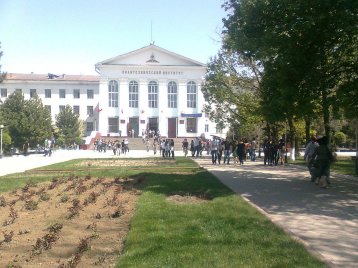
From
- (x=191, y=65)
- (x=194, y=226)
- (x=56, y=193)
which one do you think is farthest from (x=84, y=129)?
(x=194, y=226)

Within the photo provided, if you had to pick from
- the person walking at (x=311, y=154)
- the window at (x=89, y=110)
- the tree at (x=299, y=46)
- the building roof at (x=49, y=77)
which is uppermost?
the building roof at (x=49, y=77)

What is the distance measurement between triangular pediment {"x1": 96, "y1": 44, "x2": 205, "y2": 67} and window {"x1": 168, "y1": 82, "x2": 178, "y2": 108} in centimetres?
341

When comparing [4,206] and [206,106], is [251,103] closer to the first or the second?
[206,106]

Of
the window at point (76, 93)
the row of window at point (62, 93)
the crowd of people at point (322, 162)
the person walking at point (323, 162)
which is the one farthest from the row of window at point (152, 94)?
the person walking at point (323, 162)

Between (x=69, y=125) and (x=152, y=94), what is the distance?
1504cm

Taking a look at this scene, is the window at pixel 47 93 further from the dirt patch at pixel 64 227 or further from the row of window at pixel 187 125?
the dirt patch at pixel 64 227

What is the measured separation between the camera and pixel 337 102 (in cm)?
1399

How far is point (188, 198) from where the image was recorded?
1226cm

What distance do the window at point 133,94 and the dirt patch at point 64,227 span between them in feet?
206

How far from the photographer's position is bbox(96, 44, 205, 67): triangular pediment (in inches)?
2975

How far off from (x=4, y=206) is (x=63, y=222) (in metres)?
2.89

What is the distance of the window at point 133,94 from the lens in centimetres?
7625

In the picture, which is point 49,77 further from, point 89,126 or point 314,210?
point 314,210

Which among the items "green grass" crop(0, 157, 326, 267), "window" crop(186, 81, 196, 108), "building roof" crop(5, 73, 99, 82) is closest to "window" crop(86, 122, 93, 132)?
"building roof" crop(5, 73, 99, 82)
